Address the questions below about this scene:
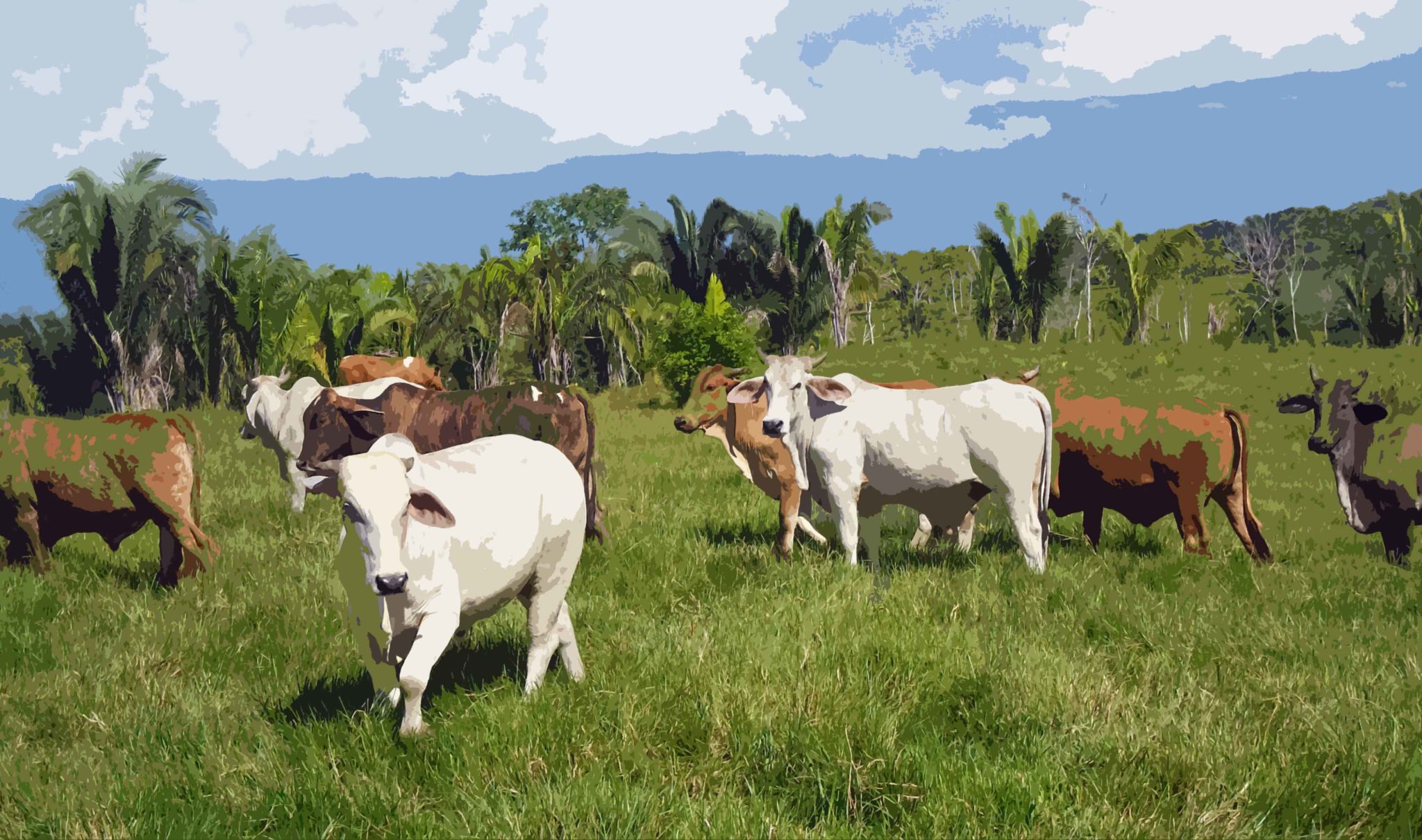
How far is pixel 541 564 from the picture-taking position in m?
4.29

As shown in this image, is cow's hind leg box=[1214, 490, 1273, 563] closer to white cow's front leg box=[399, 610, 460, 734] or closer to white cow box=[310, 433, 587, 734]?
white cow box=[310, 433, 587, 734]

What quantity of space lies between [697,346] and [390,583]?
20.5 meters

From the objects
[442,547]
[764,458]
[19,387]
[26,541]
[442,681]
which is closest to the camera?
[442,547]

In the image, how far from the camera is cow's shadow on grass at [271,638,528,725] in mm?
4363

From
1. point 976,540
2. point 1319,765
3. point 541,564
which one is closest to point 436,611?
point 541,564

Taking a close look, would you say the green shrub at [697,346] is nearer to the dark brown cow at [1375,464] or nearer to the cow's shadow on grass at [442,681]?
the dark brown cow at [1375,464]

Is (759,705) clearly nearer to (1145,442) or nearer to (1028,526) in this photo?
(1028,526)

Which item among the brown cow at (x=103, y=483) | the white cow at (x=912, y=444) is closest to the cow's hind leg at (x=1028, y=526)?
the white cow at (x=912, y=444)

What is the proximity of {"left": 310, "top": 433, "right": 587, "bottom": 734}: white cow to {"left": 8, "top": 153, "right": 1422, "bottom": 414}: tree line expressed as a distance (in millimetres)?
19102

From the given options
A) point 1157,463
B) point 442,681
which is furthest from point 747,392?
point 442,681

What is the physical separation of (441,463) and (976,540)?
5411mm

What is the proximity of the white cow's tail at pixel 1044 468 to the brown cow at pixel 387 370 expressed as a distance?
8028 mm

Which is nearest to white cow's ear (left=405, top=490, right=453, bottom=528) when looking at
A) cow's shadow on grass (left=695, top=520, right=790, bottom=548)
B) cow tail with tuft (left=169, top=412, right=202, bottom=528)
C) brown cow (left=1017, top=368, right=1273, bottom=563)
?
cow tail with tuft (left=169, top=412, right=202, bottom=528)

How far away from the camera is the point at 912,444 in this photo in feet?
23.0
